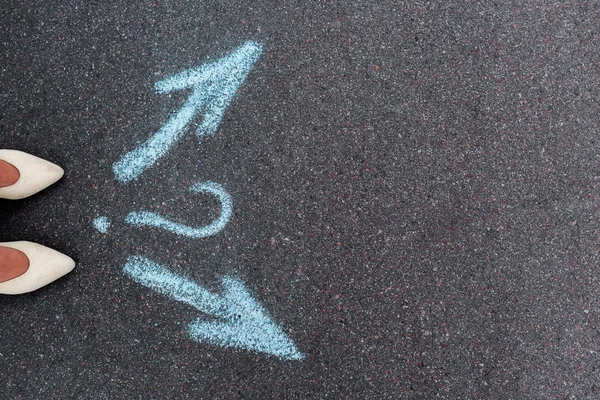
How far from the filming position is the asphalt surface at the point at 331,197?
6.55 feet

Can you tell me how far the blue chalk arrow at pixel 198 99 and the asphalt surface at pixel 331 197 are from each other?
4cm

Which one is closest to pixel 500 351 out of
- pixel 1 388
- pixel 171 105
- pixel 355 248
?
pixel 355 248

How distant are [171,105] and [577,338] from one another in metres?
2.08

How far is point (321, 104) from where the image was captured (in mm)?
2094

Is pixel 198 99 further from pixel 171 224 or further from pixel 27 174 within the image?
pixel 27 174

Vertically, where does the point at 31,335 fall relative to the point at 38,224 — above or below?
below

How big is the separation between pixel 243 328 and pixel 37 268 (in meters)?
0.88

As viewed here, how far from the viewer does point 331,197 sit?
6.77 ft

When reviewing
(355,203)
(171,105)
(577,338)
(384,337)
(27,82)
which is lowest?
(577,338)

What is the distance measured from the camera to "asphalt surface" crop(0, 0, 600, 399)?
2.00m

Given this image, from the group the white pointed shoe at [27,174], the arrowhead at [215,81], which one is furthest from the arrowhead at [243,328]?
the white pointed shoe at [27,174]

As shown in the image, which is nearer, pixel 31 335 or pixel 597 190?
pixel 31 335

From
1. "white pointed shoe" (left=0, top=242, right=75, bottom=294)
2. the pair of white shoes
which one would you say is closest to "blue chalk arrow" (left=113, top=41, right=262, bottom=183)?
the pair of white shoes

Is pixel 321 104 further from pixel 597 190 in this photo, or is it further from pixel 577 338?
pixel 577 338
